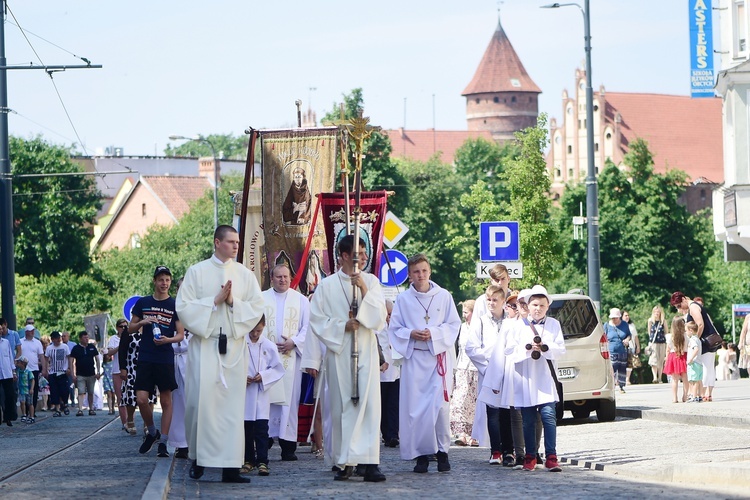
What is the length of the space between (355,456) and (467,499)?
5.41 feet

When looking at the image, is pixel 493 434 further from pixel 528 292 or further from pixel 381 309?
pixel 381 309

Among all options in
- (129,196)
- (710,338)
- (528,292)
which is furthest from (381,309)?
Answer: (129,196)

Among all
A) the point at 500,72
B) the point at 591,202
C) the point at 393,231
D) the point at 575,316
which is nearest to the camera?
the point at 575,316

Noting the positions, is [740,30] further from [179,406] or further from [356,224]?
[356,224]

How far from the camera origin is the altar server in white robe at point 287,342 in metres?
14.9

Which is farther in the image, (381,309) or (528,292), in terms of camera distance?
(528,292)

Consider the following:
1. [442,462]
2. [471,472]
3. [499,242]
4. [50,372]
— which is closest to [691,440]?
[471,472]

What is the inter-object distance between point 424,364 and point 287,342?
2.36 meters

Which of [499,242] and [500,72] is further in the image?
[500,72]

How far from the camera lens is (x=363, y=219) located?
18.3m

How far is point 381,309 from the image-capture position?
40.7 ft

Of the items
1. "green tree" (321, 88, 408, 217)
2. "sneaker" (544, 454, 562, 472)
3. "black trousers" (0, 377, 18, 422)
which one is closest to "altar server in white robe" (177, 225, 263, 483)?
"sneaker" (544, 454, 562, 472)

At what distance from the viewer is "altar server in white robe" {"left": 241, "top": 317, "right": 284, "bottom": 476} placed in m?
13.1

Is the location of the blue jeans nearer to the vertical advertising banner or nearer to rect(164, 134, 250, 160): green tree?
the vertical advertising banner
